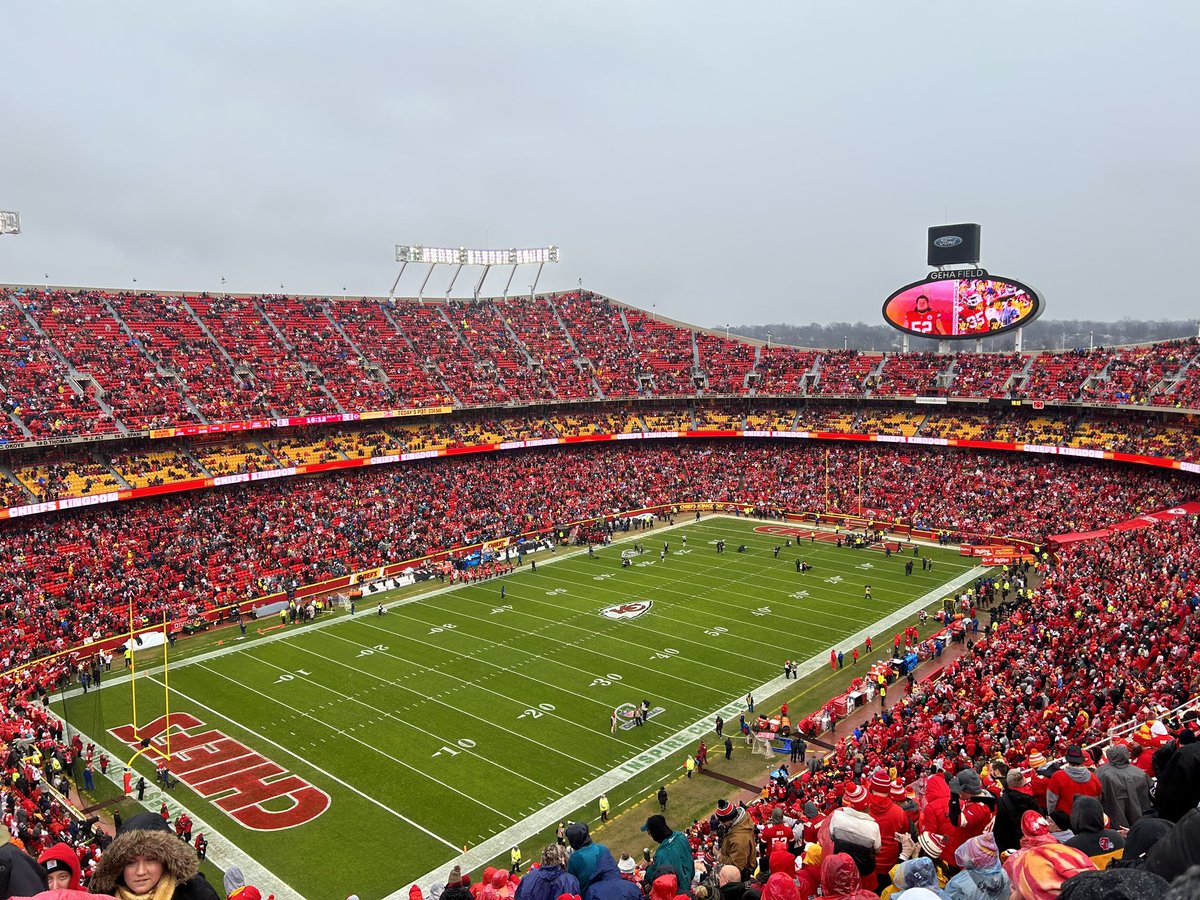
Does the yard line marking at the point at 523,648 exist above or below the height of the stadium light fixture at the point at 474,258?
below

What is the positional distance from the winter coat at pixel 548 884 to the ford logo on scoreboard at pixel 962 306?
61107mm

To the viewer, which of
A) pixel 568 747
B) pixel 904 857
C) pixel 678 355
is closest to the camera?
pixel 904 857

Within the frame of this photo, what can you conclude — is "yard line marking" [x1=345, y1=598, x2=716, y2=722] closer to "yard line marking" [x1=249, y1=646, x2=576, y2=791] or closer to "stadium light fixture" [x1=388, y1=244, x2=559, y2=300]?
"yard line marking" [x1=249, y1=646, x2=576, y2=791]

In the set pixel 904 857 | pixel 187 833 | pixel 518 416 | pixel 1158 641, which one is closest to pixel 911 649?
pixel 1158 641

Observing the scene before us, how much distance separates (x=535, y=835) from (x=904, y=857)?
1539 cm

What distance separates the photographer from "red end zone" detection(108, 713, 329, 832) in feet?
70.3

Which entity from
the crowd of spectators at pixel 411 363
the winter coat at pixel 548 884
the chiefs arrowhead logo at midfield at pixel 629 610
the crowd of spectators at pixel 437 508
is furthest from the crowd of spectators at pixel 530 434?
the winter coat at pixel 548 884

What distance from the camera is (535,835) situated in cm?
2020

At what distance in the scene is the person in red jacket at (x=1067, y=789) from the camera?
7324 millimetres

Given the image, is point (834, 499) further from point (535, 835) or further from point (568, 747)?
point (535, 835)

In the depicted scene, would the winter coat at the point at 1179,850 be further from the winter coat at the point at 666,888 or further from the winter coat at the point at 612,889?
the winter coat at the point at 612,889

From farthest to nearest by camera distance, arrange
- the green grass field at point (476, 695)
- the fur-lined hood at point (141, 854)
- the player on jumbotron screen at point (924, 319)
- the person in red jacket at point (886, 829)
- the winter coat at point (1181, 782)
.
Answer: the player on jumbotron screen at point (924, 319) < the green grass field at point (476, 695) < the person in red jacket at point (886, 829) < the winter coat at point (1181, 782) < the fur-lined hood at point (141, 854)

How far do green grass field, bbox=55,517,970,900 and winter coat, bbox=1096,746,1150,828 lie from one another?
14.9 metres

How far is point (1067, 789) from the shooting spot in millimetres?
7359
